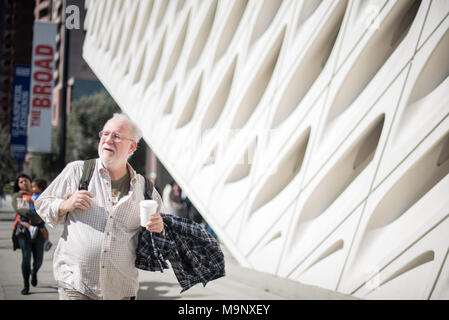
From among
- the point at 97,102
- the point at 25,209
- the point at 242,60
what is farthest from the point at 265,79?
the point at 25,209

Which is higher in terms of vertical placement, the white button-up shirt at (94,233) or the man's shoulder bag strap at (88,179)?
the man's shoulder bag strap at (88,179)

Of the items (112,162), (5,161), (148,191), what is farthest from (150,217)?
(5,161)

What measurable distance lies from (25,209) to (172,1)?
672 cm

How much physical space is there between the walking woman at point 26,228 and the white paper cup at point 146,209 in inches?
92.0

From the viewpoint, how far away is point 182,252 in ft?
11.4

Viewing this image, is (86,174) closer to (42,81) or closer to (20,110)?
(42,81)

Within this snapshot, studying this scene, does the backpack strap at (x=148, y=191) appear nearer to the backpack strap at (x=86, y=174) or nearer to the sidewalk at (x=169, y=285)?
the backpack strap at (x=86, y=174)

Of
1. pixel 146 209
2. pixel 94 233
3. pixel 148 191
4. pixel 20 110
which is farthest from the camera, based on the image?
pixel 20 110

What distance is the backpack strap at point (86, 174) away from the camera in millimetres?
3260

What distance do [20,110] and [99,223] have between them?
10.0ft

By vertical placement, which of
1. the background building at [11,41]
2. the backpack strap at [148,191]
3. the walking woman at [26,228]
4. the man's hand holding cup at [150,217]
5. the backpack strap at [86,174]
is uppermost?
the background building at [11,41]

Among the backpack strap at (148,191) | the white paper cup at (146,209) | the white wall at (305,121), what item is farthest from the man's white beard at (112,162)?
the white wall at (305,121)

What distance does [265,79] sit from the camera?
381 inches

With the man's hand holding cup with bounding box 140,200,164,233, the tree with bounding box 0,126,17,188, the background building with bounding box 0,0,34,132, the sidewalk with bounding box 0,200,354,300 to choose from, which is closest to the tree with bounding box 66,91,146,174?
the background building with bounding box 0,0,34,132
